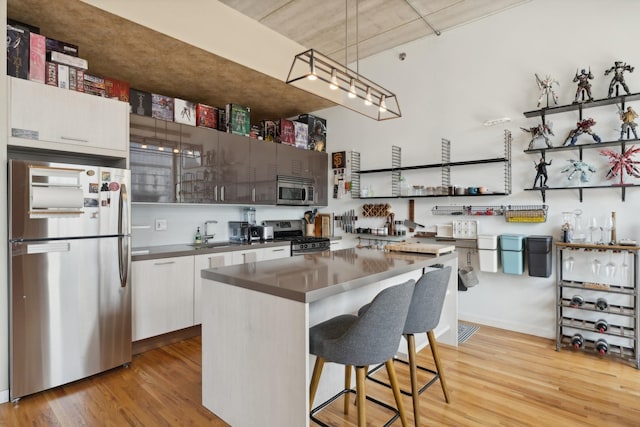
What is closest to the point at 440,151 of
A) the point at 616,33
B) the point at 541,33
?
the point at 541,33

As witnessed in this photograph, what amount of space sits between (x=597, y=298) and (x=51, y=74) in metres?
4.81

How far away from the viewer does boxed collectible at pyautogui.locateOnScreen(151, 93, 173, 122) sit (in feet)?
10.9

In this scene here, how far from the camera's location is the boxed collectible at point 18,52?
88.1 inches

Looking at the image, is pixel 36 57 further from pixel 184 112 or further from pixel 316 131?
pixel 316 131

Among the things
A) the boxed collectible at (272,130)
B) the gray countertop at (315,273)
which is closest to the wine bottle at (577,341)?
the gray countertop at (315,273)

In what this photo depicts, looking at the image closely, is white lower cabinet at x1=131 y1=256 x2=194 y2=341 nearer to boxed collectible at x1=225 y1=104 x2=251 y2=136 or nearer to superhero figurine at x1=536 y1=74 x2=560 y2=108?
boxed collectible at x1=225 y1=104 x2=251 y2=136

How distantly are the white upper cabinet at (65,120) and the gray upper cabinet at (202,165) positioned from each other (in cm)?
42

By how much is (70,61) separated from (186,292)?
2105 mm

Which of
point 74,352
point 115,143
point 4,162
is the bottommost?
point 74,352

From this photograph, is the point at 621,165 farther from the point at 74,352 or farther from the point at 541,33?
the point at 74,352

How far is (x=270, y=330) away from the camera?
159 centimetres

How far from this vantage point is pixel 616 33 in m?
2.97

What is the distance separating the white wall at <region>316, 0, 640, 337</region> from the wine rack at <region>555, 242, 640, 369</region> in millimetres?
186

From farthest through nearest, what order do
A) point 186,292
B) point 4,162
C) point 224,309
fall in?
point 186,292
point 4,162
point 224,309
